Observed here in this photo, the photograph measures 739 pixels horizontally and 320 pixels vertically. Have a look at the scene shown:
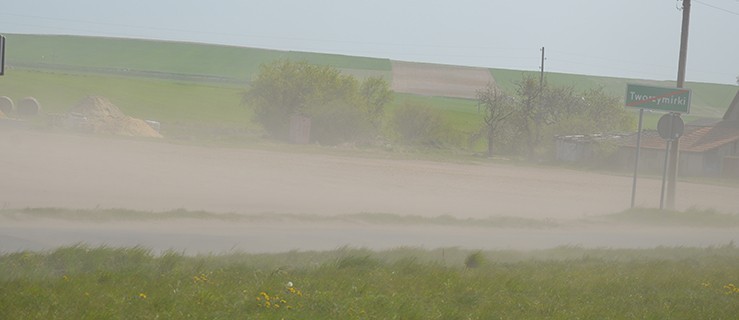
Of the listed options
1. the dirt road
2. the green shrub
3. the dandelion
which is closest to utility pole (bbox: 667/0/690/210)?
the dirt road

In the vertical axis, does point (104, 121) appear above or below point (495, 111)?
below

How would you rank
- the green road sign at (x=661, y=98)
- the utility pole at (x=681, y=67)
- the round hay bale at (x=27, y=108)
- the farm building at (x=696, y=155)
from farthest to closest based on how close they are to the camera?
the farm building at (x=696, y=155), the round hay bale at (x=27, y=108), the utility pole at (x=681, y=67), the green road sign at (x=661, y=98)

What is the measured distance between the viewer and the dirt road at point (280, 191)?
791 inches

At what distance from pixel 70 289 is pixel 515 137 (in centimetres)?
7223

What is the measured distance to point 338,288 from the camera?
11.1 meters

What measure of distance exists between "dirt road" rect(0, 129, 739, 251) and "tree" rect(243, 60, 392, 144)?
14.7m

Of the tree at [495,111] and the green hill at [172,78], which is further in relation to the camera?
the green hill at [172,78]

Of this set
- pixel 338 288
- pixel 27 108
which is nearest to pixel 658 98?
pixel 338 288

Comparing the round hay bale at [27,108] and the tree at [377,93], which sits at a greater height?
the tree at [377,93]

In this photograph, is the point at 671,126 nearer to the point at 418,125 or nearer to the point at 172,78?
the point at 418,125

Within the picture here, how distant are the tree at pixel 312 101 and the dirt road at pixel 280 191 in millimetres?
14669

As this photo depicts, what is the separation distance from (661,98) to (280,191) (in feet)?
39.6

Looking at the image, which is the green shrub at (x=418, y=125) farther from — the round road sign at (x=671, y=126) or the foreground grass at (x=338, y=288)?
the foreground grass at (x=338, y=288)

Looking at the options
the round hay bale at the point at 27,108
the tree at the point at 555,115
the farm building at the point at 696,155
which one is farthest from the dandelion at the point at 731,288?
the tree at the point at 555,115
